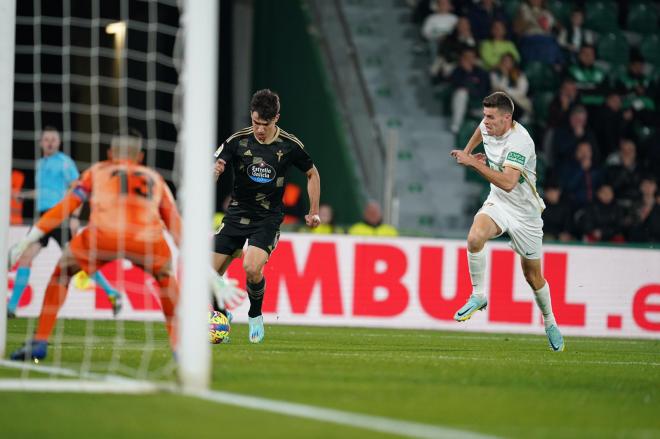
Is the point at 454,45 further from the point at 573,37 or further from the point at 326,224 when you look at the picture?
the point at 326,224

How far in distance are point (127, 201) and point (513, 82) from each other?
39.7 ft

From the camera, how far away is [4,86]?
26.4 ft

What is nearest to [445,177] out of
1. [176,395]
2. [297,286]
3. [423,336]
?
[297,286]

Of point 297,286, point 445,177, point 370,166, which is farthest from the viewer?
point 445,177

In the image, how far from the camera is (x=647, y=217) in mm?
17250

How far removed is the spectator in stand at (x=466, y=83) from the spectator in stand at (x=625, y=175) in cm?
223

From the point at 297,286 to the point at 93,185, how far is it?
23.9 feet

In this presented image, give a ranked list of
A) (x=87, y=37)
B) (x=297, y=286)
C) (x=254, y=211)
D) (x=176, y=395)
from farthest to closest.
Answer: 1. (x=87, y=37)
2. (x=297, y=286)
3. (x=254, y=211)
4. (x=176, y=395)

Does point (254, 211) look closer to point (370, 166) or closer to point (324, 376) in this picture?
point (324, 376)

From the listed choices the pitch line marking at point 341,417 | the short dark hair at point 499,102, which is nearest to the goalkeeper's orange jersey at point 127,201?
the pitch line marking at point 341,417

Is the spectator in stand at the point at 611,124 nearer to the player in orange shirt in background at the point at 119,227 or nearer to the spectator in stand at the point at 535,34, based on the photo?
the spectator in stand at the point at 535,34

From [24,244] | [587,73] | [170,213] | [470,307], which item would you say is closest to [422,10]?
[587,73]

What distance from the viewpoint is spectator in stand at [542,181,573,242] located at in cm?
1705

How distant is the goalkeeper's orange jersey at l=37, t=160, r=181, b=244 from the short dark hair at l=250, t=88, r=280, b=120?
271 centimetres
